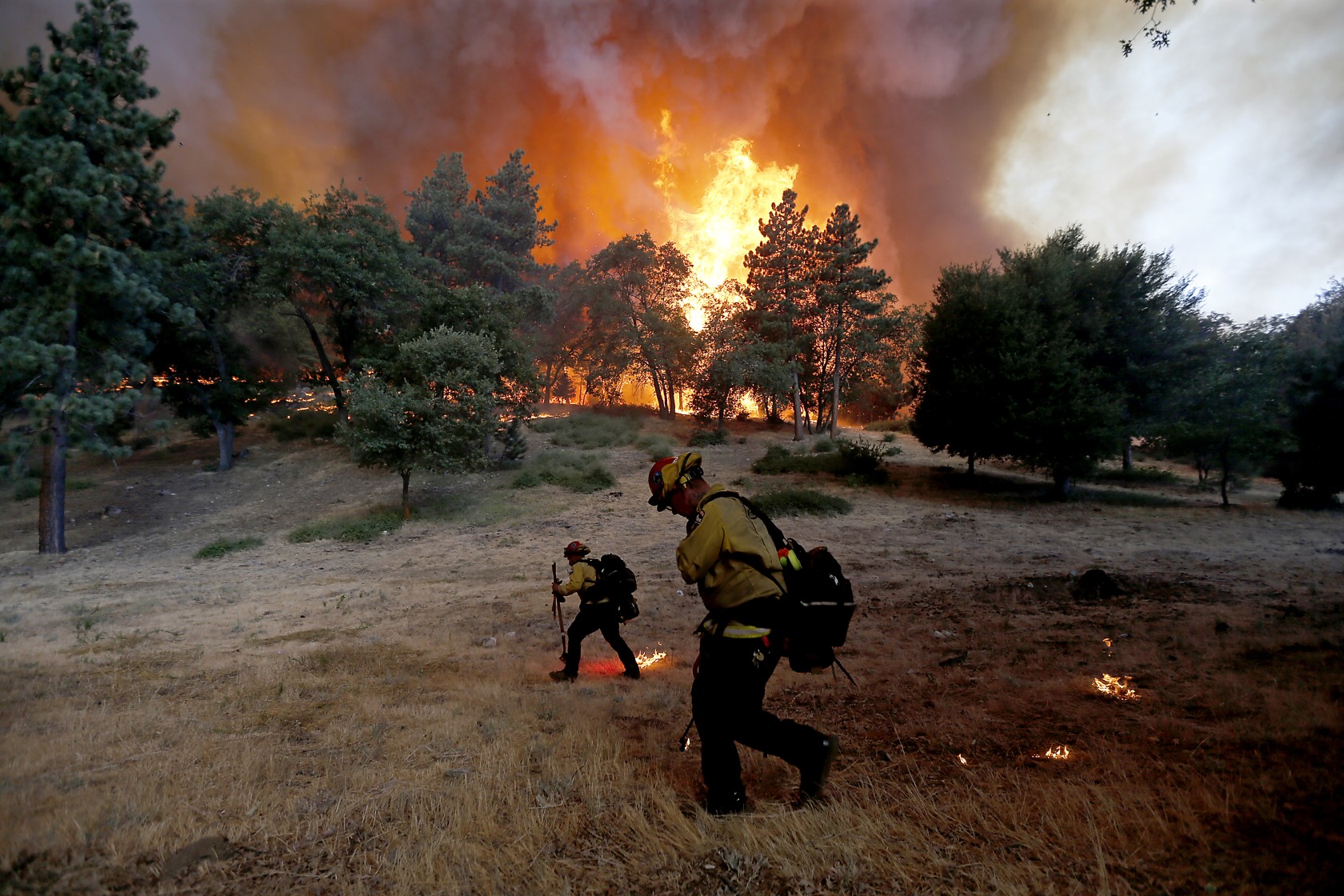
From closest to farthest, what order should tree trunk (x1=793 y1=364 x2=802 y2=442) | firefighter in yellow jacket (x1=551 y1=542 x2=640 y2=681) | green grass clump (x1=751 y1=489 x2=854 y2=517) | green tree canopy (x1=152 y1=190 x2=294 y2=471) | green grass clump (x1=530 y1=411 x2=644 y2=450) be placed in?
firefighter in yellow jacket (x1=551 y1=542 x2=640 y2=681), green grass clump (x1=751 y1=489 x2=854 y2=517), green tree canopy (x1=152 y1=190 x2=294 y2=471), green grass clump (x1=530 y1=411 x2=644 y2=450), tree trunk (x1=793 y1=364 x2=802 y2=442)

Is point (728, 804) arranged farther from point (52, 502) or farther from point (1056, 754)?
point (52, 502)

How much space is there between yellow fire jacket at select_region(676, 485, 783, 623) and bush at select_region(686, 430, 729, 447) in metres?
31.4

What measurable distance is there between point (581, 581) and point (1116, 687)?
5.44 m

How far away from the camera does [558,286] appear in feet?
163

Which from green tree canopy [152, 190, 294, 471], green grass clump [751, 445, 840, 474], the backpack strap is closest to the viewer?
the backpack strap

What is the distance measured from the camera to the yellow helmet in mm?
3994

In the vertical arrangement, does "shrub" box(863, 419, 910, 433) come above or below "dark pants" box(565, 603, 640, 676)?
above

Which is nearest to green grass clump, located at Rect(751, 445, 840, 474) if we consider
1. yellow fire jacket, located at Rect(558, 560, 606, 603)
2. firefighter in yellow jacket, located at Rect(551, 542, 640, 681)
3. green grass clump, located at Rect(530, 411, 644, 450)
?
green grass clump, located at Rect(530, 411, 644, 450)

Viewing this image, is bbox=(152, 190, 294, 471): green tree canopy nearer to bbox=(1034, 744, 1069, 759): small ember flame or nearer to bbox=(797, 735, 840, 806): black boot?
bbox=(797, 735, 840, 806): black boot

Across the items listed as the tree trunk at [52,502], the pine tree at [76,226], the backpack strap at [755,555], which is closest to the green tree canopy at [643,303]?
the pine tree at [76,226]

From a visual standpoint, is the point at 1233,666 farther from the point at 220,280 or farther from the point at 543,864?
the point at 220,280

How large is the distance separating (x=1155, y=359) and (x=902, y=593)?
63.7ft

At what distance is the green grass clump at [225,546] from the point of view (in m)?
17.0

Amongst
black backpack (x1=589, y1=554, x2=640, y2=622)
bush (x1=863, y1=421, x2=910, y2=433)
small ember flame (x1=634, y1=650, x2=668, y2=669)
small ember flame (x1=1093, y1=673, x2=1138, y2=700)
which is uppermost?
bush (x1=863, y1=421, x2=910, y2=433)
